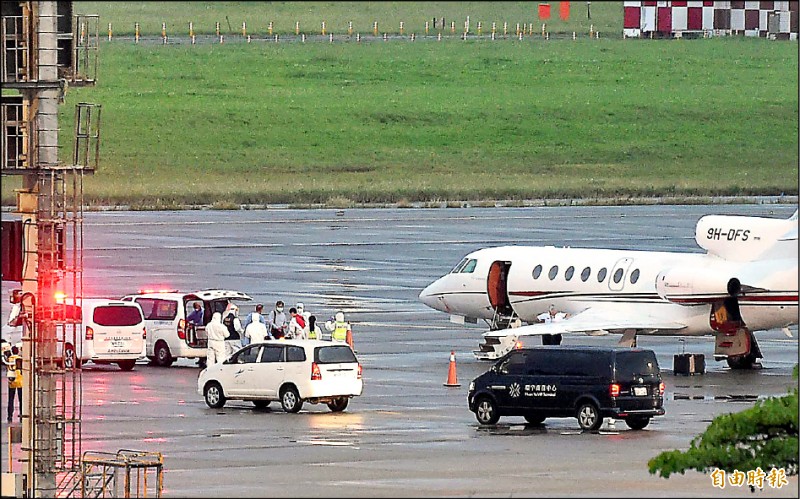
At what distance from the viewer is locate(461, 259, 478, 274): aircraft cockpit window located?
162 ft

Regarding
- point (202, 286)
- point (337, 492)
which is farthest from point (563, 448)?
point (202, 286)

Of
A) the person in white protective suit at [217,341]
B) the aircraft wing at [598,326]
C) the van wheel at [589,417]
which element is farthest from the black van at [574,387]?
the aircraft wing at [598,326]

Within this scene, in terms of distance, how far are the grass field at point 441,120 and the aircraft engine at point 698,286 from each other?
61858 mm

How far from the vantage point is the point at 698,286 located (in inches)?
1688

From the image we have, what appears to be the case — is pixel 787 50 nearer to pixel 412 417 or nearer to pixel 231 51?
pixel 231 51

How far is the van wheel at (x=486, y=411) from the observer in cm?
3450

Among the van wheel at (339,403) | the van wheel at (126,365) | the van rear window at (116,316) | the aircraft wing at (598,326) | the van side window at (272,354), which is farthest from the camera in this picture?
the van wheel at (126,365)

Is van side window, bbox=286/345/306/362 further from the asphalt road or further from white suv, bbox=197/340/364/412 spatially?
the asphalt road

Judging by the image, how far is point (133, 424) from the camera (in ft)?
111

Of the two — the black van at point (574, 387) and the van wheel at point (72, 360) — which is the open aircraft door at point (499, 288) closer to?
the van wheel at point (72, 360)

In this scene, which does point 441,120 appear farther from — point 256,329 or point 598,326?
point 256,329

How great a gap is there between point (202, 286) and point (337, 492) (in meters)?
36.4

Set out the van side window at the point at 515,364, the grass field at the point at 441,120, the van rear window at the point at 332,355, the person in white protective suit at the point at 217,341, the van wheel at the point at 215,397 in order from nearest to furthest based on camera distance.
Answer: the van side window at the point at 515,364
the van rear window at the point at 332,355
the van wheel at the point at 215,397
the person in white protective suit at the point at 217,341
the grass field at the point at 441,120

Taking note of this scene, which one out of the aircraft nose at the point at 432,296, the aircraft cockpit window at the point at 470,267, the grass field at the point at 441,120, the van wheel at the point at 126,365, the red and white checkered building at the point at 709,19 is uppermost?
the red and white checkered building at the point at 709,19
